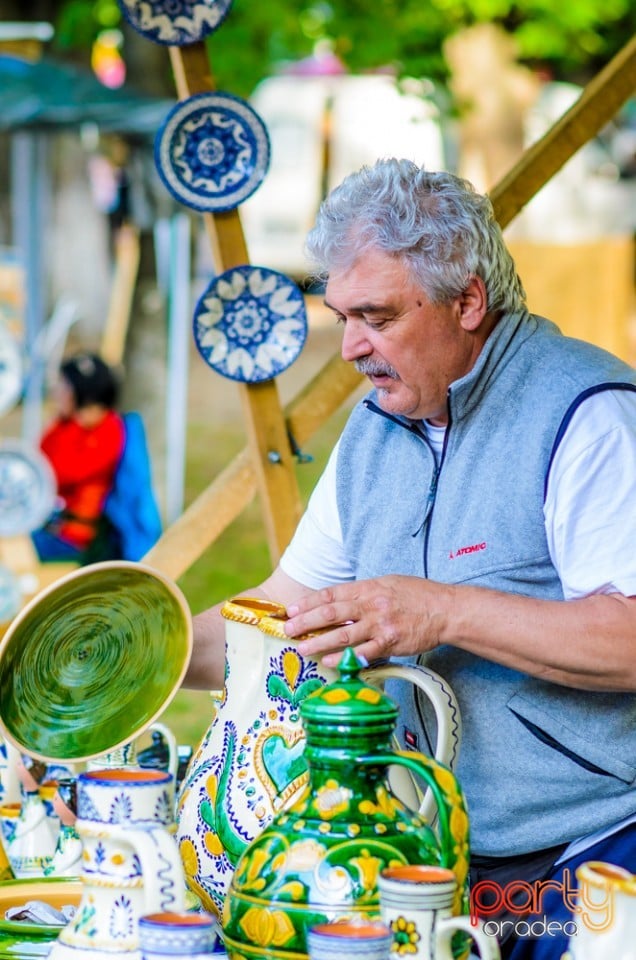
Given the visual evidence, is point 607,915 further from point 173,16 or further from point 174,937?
point 173,16

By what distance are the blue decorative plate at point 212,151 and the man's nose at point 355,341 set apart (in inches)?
39.3

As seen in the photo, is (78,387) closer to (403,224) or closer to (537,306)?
(537,306)

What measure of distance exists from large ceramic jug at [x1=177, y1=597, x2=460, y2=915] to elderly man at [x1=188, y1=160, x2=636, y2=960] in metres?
0.05

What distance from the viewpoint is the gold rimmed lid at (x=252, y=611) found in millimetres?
1757

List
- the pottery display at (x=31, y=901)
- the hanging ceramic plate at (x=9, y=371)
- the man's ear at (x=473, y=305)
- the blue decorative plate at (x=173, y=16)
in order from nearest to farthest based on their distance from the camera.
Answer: the pottery display at (x=31, y=901) < the man's ear at (x=473, y=305) < the blue decorative plate at (x=173, y=16) < the hanging ceramic plate at (x=9, y=371)

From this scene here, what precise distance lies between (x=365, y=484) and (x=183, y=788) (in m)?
0.55

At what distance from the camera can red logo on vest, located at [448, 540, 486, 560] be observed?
1.93m

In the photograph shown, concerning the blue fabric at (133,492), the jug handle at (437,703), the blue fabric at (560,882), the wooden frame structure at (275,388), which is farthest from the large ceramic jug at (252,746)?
the blue fabric at (133,492)

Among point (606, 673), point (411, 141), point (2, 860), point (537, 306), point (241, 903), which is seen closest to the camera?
point (241, 903)

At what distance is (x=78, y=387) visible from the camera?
6910 millimetres

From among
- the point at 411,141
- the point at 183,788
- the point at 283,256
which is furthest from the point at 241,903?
the point at 283,256

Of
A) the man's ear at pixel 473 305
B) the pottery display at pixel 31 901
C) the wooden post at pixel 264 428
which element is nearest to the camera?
the pottery display at pixel 31 901

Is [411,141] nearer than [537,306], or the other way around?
[537,306]

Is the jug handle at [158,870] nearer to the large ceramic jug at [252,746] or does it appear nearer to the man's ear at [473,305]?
the large ceramic jug at [252,746]
